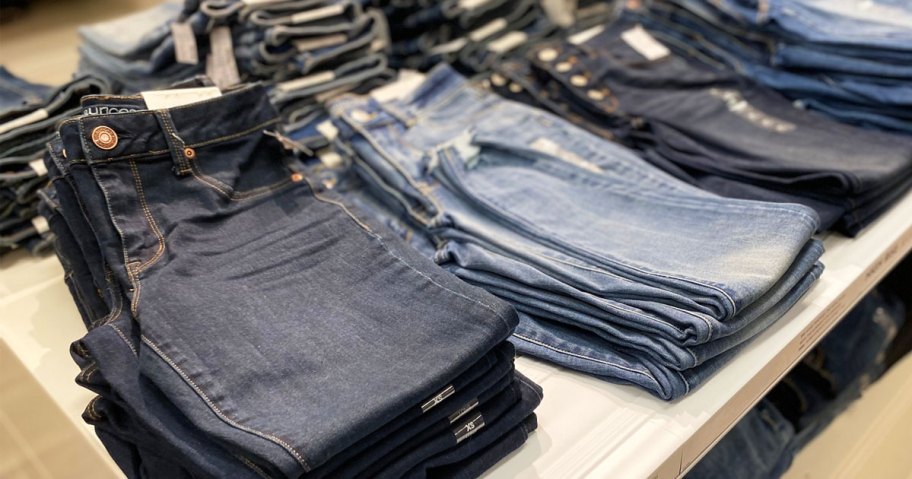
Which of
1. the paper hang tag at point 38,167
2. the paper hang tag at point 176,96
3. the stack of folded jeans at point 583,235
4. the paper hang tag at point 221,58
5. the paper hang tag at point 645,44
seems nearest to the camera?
the stack of folded jeans at point 583,235

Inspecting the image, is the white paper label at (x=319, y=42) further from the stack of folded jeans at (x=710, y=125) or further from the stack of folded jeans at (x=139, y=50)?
the stack of folded jeans at (x=710, y=125)

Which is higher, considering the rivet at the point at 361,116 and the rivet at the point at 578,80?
the rivet at the point at 361,116

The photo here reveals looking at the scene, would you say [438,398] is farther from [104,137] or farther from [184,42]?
[184,42]

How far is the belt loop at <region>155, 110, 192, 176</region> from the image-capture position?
79cm

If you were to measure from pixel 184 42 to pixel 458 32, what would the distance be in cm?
56

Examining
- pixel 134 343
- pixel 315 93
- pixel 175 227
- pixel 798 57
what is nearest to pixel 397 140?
pixel 315 93

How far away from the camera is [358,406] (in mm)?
565

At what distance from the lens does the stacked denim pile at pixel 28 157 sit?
36.8 inches

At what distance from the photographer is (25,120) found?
0.96 metres

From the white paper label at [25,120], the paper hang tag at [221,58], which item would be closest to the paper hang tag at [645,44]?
the paper hang tag at [221,58]

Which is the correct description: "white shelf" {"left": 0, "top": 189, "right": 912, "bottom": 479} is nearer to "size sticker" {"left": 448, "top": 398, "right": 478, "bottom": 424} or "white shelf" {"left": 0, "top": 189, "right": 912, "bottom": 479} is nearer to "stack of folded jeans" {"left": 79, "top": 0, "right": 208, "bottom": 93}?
"size sticker" {"left": 448, "top": 398, "right": 478, "bottom": 424}

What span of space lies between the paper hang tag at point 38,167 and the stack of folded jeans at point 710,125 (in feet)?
2.41

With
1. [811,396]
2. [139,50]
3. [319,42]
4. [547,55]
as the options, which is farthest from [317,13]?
[811,396]

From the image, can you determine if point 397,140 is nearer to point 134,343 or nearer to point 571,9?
point 134,343
